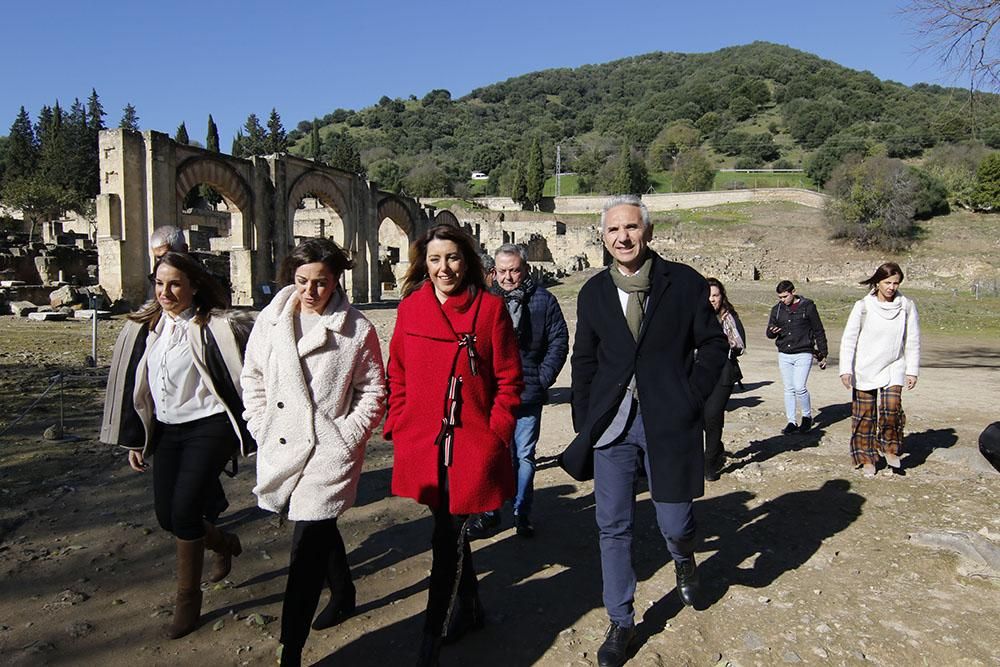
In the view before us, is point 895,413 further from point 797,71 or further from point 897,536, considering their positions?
point 797,71

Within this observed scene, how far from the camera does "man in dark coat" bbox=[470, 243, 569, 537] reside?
170 inches

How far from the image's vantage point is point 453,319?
2824 millimetres

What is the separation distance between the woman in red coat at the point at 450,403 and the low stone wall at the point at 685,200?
56302 mm

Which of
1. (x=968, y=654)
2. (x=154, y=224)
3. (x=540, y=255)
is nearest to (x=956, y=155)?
(x=540, y=255)

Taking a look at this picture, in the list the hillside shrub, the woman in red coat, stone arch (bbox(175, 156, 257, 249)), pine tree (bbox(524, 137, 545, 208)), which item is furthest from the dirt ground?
pine tree (bbox(524, 137, 545, 208))

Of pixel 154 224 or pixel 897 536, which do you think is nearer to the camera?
pixel 897 536

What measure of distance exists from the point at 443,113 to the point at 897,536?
152 metres

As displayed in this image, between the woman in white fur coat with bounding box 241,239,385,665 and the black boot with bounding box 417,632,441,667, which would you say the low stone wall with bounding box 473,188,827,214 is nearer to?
the woman in white fur coat with bounding box 241,239,385,665

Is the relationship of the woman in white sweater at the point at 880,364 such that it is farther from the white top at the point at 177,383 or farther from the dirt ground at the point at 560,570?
the white top at the point at 177,383

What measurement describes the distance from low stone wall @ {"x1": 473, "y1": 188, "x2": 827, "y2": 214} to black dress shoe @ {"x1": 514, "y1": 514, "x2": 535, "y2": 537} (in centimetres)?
5520

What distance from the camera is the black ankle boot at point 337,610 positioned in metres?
3.09

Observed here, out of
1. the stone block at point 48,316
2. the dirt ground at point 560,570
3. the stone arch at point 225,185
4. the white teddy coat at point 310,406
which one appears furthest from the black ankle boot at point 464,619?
the stone arch at point 225,185

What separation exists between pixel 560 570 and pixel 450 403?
1600 mm

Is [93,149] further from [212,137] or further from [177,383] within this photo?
[177,383]
